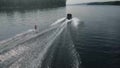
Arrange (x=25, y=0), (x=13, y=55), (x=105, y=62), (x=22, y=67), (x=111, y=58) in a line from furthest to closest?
1. (x=25, y=0)
2. (x=111, y=58)
3. (x=105, y=62)
4. (x=13, y=55)
5. (x=22, y=67)

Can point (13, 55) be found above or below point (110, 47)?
above

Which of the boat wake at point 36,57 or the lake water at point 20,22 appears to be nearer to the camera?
the boat wake at point 36,57

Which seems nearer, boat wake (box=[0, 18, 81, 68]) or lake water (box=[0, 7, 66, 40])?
boat wake (box=[0, 18, 81, 68])

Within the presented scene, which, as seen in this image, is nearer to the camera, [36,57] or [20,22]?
[36,57]

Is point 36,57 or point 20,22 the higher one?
point 36,57

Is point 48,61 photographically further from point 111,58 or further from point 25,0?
point 25,0

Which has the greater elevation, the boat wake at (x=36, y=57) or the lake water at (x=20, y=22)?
the boat wake at (x=36, y=57)

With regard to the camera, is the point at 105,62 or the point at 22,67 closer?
the point at 22,67

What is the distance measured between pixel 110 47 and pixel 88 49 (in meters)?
2.99

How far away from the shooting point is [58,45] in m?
18.0

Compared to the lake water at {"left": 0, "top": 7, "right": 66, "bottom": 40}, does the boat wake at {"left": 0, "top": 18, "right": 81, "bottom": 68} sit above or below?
above

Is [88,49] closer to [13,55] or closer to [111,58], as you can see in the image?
[111,58]

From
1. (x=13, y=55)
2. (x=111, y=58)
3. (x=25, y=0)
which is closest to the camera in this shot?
(x=13, y=55)

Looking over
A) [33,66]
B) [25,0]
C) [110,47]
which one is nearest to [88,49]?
[110,47]
